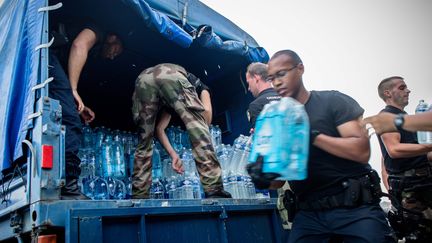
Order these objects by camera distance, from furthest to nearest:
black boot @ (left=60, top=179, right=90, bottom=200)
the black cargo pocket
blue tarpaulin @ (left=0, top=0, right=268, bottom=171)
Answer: the black cargo pocket < blue tarpaulin @ (left=0, top=0, right=268, bottom=171) < black boot @ (left=60, top=179, right=90, bottom=200)

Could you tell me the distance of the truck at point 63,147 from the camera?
5.87ft

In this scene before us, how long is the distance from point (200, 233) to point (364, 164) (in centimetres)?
112

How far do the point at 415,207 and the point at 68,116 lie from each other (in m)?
3.35

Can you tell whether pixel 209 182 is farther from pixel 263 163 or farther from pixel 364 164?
pixel 364 164

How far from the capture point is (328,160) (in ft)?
6.75

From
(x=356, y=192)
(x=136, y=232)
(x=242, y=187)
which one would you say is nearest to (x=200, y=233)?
(x=136, y=232)

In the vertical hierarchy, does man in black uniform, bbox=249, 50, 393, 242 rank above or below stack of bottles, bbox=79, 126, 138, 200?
below

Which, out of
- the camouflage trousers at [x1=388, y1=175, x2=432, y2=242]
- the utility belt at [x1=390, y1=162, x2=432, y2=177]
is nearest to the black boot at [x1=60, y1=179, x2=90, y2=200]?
the camouflage trousers at [x1=388, y1=175, x2=432, y2=242]

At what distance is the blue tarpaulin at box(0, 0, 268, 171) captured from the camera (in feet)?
6.98

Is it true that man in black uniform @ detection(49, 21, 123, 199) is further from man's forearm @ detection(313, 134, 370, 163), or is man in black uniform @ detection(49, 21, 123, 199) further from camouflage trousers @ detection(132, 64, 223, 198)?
man's forearm @ detection(313, 134, 370, 163)

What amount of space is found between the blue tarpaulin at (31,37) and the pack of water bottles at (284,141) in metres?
1.36

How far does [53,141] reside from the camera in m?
1.92

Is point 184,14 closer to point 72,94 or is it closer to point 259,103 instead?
point 259,103

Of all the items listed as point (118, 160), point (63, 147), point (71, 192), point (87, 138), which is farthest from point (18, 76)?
point (118, 160)
